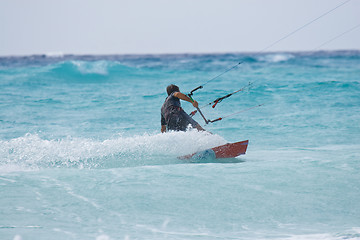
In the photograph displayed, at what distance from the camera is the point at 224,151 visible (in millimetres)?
8547

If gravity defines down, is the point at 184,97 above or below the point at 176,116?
above

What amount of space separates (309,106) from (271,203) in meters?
11.8

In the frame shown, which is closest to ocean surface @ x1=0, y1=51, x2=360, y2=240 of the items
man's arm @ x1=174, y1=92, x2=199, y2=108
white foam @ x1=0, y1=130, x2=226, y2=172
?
white foam @ x1=0, y1=130, x2=226, y2=172

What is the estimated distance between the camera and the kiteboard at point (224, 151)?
8.49 metres

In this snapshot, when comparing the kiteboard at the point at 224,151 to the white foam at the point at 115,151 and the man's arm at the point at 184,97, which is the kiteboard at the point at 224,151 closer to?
the white foam at the point at 115,151

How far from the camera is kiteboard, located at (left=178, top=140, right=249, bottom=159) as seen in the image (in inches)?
334

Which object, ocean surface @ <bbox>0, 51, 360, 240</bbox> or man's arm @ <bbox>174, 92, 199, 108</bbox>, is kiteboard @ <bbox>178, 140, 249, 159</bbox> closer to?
ocean surface @ <bbox>0, 51, 360, 240</bbox>

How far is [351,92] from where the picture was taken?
2012cm

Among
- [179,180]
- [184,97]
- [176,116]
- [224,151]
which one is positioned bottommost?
[179,180]

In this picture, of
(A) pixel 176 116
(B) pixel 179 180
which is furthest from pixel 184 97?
(B) pixel 179 180

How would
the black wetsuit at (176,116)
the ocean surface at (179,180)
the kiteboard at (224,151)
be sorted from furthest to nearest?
the black wetsuit at (176,116), the kiteboard at (224,151), the ocean surface at (179,180)

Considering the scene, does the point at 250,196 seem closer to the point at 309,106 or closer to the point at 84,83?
the point at 309,106

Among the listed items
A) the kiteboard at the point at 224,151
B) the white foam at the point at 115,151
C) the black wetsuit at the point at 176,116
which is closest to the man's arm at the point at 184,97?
the black wetsuit at the point at 176,116

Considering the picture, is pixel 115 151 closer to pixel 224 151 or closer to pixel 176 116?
pixel 176 116
